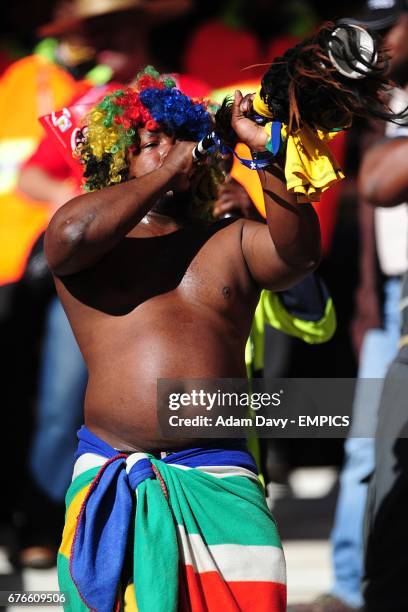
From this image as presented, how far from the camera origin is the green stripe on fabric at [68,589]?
2.57m

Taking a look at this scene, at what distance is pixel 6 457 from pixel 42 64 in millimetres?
1738

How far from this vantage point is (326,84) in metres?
2.29

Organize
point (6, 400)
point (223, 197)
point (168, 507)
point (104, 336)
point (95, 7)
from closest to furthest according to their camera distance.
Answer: point (168, 507)
point (104, 336)
point (223, 197)
point (95, 7)
point (6, 400)

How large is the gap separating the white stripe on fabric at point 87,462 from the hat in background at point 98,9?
A: 2603 mm

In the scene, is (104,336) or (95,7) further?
(95,7)

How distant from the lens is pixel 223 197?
3.28 metres

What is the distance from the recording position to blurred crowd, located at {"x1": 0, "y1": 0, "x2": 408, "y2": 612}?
10.9ft

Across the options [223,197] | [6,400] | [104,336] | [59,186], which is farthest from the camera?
[6,400]

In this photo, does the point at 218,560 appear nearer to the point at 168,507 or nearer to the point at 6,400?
the point at 168,507

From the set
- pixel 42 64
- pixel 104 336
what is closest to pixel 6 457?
pixel 42 64

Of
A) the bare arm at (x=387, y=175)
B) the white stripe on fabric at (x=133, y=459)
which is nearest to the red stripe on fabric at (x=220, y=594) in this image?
the white stripe on fabric at (x=133, y=459)

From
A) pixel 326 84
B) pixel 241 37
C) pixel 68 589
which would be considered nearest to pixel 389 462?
pixel 68 589

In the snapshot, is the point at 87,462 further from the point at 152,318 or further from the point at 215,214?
the point at 215,214

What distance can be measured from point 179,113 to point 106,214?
350mm
